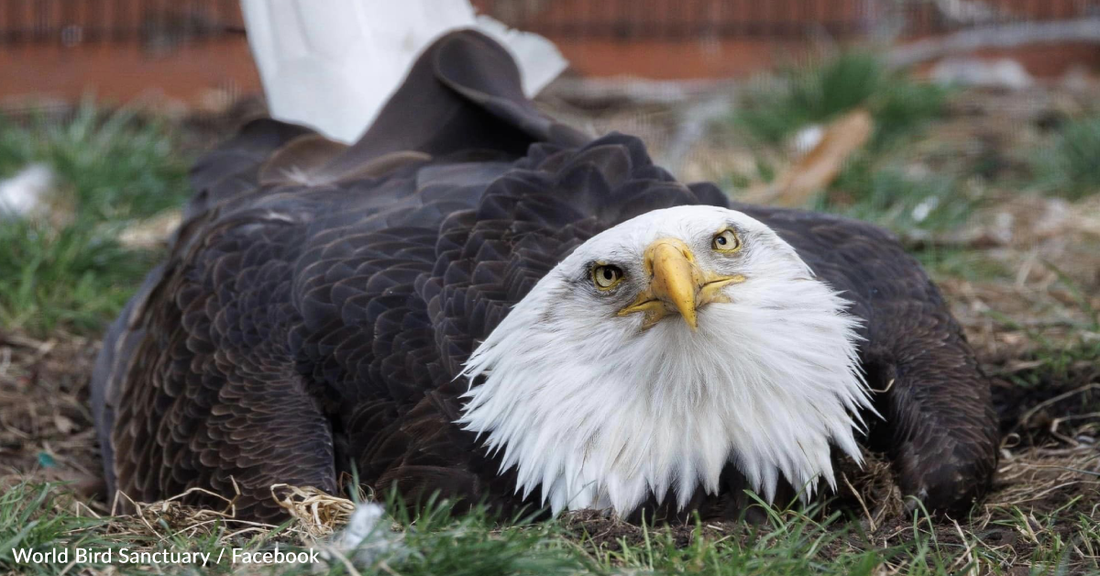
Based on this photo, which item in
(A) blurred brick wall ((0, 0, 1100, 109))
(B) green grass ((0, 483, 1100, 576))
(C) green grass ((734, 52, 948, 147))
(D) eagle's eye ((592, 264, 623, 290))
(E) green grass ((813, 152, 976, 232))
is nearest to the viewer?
(B) green grass ((0, 483, 1100, 576))

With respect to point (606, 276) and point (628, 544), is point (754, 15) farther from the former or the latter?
point (628, 544)

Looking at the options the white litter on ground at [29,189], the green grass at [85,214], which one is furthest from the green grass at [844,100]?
the white litter on ground at [29,189]

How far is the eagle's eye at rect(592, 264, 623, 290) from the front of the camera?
9.80 feet

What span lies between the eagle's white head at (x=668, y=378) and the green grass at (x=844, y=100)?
15.8 feet

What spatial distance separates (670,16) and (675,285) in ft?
27.3

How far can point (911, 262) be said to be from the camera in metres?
3.88

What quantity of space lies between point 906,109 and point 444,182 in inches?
184

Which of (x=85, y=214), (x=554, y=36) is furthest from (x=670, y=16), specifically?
(x=85, y=214)

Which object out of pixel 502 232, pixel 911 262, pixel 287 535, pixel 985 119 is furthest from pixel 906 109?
pixel 287 535

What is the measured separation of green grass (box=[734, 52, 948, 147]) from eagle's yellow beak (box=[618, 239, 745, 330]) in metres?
4.93

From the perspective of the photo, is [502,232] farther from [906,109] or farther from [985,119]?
[985,119]

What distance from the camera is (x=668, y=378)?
302 cm

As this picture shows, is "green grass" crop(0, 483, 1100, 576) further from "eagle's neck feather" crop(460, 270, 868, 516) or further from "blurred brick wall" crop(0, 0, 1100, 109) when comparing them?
"blurred brick wall" crop(0, 0, 1100, 109)

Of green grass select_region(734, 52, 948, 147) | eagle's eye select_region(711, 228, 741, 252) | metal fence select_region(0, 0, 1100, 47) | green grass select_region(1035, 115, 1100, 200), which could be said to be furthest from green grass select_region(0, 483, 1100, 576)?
metal fence select_region(0, 0, 1100, 47)
